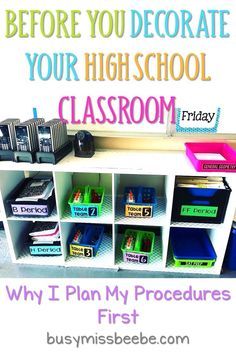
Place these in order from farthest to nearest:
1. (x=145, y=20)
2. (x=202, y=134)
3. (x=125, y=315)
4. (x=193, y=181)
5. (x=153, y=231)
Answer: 1. (x=153, y=231)
2. (x=202, y=134)
3. (x=193, y=181)
4. (x=145, y=20)
5. (x=125, y=315)

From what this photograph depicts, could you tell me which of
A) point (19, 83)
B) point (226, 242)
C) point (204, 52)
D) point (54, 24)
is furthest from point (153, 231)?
point (54, 24)

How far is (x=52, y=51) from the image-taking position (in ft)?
4.54

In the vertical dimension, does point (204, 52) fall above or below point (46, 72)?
above

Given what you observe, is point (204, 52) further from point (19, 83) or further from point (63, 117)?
point (19, 83)

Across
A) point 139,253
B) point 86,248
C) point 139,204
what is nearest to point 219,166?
point 139,204

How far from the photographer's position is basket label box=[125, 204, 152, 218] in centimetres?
145

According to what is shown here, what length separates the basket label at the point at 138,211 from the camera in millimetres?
1453

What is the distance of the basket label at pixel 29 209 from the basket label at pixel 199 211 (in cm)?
79

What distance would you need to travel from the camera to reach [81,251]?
5.26 feet

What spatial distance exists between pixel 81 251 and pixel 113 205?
→ 0.44 metres

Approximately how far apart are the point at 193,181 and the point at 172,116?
40 cm

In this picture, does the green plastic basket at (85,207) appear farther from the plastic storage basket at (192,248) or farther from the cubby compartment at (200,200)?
the plastic storage basket at (192,248)

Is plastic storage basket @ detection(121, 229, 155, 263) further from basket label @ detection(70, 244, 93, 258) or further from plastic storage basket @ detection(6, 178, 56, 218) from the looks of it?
plastic storage basket @ detection(6, 178, 56, 218)

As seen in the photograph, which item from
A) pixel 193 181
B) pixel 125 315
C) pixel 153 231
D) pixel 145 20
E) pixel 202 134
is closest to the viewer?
pixel 125 315
